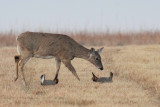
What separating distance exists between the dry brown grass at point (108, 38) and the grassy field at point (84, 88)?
35.4 ft

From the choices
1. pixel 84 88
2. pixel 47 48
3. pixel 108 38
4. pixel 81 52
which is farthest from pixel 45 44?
pixel 108 38

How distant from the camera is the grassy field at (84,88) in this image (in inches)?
344

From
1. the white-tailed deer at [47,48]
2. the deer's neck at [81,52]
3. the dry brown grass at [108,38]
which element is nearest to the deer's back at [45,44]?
the white-tailed deer at [47,48]

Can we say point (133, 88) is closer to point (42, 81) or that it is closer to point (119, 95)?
point (119, 95)

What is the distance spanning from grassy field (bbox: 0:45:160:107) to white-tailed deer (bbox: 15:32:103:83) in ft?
2.75

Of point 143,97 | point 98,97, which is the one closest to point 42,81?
point 98,97

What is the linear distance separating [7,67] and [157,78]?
7.00 meters

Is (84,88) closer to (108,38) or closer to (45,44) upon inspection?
(45,44)

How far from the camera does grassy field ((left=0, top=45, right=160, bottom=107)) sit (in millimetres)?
8734

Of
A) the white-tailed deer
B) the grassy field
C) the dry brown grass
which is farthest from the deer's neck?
the dry brown grass

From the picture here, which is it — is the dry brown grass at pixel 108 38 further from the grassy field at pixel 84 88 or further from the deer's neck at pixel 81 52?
the deer's neck at pixel 81 52

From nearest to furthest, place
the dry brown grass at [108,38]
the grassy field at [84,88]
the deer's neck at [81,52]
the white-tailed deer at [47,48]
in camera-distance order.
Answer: the grassy field at [84,88]
the white-tailed deer at [47,48]
the deer's neck at [81,52]
the dry brown grass at [108,38]

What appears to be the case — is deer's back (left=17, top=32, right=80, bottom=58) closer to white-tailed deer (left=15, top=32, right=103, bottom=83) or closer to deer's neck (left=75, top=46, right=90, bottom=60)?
white-tailed deer (left=15, top=32, right=103, bottom=83)

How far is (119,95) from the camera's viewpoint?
9664mm
